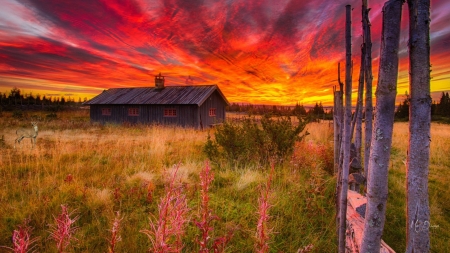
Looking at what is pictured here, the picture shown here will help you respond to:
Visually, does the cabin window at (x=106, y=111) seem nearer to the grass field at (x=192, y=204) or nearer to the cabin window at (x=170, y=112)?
the cabin window at (x=170, y=112)

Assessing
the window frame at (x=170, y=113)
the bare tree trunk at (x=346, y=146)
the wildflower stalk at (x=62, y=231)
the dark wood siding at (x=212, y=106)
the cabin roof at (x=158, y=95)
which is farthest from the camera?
the window frame at (x=170, y=113)

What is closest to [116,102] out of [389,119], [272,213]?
[272,213]

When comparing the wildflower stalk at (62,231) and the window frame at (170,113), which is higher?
the window frame at (170,113)

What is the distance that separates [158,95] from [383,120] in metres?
22.7

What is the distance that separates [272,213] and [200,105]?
16751 millimetres

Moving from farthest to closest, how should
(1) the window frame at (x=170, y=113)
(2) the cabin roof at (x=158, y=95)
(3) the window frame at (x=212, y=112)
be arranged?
(3) the window frame at (x=212, y=112) → (1) the window frame at (x=170, y=113) → (2) the cabin roof at (x=158, y=95)

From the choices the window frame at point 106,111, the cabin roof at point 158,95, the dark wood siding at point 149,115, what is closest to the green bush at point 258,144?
the cabin roof at point 158,95

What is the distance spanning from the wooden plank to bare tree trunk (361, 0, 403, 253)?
95cm

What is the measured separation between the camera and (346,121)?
2.57 meters

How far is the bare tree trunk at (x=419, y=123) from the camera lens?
1395 mm

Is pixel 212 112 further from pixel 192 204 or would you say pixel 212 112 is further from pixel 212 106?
pixel 192 204

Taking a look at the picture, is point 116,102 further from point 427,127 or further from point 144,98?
point 427,127

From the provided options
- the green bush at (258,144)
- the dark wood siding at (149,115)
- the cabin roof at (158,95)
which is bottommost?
the green bush at (258,144)

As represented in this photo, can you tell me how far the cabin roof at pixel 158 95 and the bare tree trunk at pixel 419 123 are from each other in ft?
59.5
